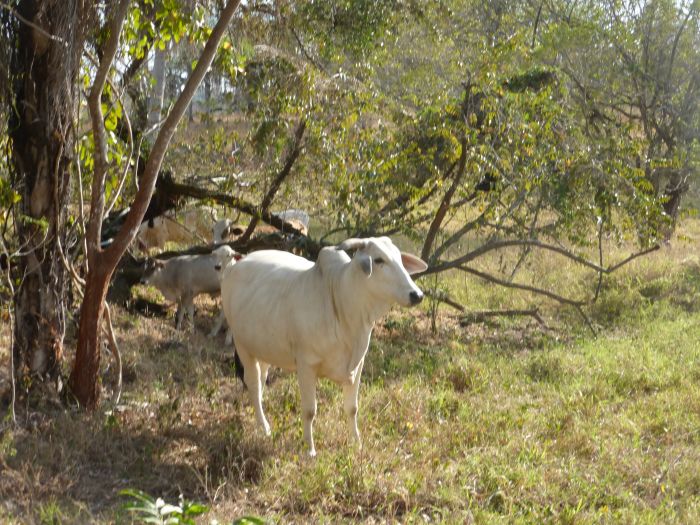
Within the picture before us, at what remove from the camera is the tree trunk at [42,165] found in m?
5.75

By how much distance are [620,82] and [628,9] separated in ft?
5.17

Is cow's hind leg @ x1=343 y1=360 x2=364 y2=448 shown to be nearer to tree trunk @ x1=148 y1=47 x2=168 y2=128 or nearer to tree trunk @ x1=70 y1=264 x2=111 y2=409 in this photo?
tree trunk @ x1=70 y1=264 x2=111 y2=409

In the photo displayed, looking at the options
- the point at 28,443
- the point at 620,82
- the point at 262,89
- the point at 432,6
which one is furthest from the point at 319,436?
the point at 620,82

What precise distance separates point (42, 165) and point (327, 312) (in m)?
2.13

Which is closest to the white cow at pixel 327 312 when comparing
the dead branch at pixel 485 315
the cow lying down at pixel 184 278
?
the cow lying down at pixel 184 278

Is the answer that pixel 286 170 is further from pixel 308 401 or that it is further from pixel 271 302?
pixel 308 401

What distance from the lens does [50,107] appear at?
593 cm

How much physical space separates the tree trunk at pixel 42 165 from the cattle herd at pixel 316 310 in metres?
1.32

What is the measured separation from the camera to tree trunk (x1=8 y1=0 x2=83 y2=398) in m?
5.75

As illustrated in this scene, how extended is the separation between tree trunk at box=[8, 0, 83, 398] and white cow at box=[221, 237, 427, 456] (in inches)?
52.9

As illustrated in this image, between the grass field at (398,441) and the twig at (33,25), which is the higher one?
the twig at (33,25)

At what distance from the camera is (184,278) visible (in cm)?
990

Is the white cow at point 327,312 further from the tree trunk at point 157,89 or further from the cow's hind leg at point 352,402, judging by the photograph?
the tree trunk at point 157,89

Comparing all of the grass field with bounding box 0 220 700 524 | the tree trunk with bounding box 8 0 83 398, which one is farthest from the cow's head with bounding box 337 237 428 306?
the tree trunk with bounding box 8 0 83 398
